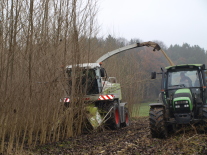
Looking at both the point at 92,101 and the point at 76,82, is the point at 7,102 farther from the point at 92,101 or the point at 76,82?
the point at 92,101

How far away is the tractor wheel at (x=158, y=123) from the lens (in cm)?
850

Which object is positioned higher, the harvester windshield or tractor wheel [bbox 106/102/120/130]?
the harvester windshield

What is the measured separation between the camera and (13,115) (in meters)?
7.73

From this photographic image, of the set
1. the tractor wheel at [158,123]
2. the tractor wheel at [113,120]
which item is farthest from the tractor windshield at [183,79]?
the tractor wheel at [113,120]

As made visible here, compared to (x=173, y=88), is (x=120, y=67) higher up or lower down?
higher up

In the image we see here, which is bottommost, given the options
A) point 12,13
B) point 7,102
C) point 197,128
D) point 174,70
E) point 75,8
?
point 197,128

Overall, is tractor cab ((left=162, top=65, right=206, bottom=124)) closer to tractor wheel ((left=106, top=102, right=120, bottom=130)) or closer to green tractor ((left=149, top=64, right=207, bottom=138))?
green tractor ((left=149, top=64, right=207, bottom=138))

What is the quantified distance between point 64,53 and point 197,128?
13.9 ft

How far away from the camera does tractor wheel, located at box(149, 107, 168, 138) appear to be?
8496 millimetres

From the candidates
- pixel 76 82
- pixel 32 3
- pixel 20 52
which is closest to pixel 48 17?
pixel 32 3

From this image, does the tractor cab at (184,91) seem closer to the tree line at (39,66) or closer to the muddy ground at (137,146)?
the muddy ground at (137,146)

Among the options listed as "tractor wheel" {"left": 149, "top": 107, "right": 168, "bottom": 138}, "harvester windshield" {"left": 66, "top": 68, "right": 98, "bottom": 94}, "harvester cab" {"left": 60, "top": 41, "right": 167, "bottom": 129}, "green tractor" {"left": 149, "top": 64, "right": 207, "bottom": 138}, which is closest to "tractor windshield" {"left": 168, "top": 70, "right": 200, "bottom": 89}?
"green tractor" {"left": 149, "top": 64, "right": 207, "bottom": 138}

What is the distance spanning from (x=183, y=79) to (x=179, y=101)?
1014mm

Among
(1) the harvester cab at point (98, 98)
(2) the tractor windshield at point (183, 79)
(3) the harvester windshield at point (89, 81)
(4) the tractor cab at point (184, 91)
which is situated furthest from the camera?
(1) the harvester cab at point (98, 98)
